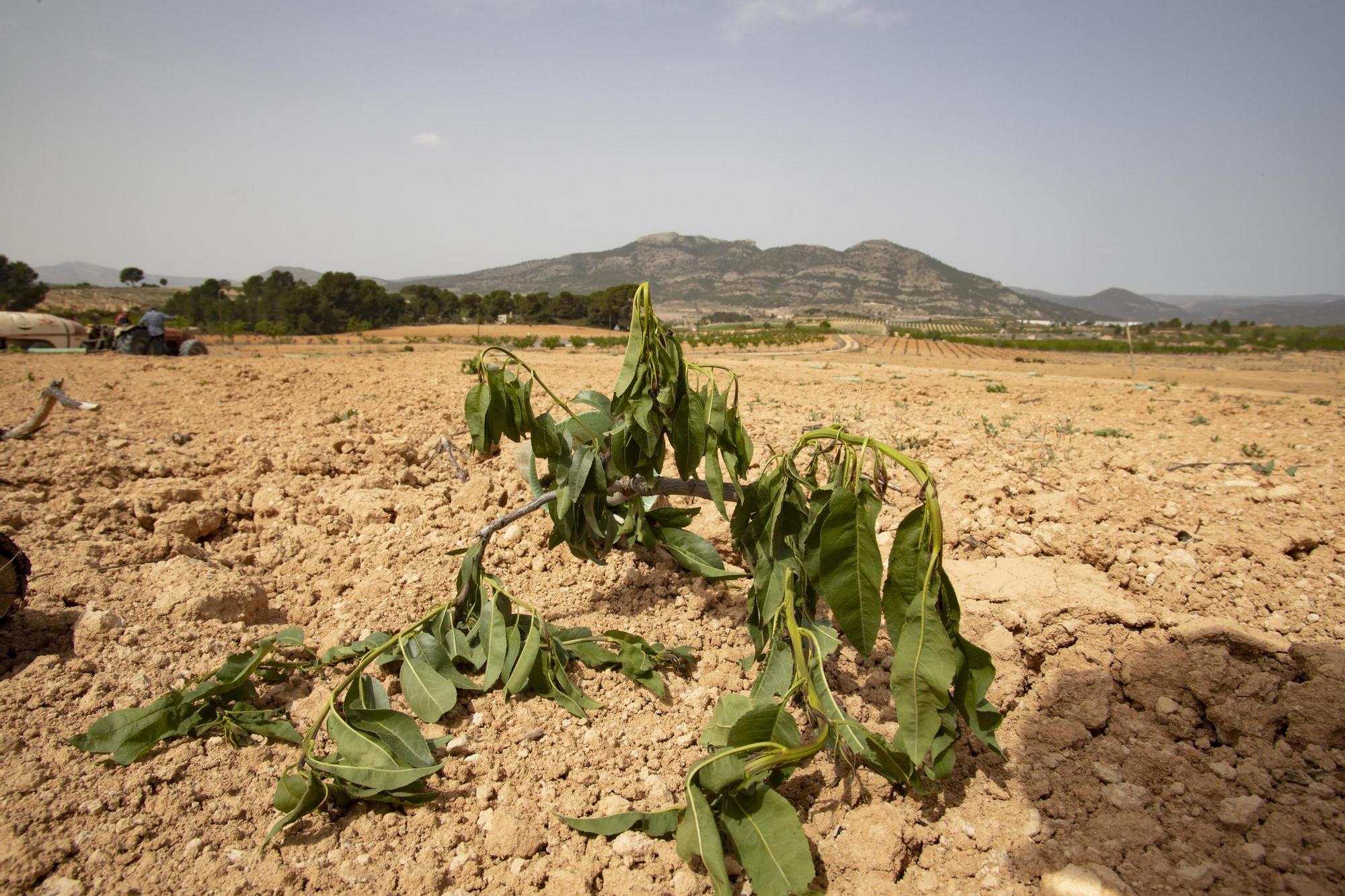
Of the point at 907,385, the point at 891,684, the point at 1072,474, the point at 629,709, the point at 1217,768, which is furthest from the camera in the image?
the point at 907,385

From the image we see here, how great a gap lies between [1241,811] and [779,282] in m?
183

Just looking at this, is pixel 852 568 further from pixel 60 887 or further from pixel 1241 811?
pixel 60 887

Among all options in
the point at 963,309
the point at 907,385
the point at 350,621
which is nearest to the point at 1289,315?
the point at 963,309

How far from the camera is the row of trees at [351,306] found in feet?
173

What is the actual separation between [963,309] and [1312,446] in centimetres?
16901

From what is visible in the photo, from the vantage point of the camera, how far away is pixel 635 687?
2.15 meters

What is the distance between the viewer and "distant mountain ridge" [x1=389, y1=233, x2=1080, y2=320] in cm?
15562

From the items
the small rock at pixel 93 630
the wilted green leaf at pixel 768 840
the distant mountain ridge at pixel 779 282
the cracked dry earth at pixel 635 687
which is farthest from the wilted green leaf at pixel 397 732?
the distant mountain ridge at pixel 779 282

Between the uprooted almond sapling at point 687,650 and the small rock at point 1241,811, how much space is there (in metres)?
0.51

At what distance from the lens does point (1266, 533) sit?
8.73ft

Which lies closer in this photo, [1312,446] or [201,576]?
[201,576]

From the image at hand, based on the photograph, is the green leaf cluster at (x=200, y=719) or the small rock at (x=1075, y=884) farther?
the green leaf cluster at (x=200, y=719)

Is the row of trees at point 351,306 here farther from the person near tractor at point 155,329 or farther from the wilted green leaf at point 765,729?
the wilted green leaf at point 765,729

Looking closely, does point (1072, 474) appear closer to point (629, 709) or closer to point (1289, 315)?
point (629, 709)
